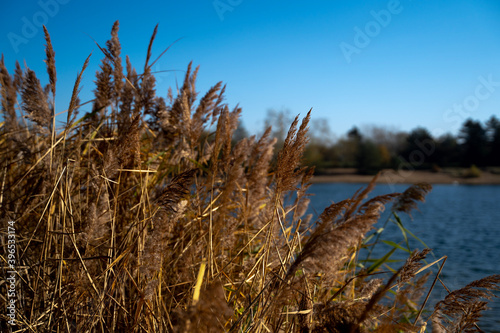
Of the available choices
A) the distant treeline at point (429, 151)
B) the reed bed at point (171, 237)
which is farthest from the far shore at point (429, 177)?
the reed bed at point (171, 237)

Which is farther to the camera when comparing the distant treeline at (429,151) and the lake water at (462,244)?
the distant treeline at (429,151)

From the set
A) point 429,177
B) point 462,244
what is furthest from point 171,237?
point 429,177

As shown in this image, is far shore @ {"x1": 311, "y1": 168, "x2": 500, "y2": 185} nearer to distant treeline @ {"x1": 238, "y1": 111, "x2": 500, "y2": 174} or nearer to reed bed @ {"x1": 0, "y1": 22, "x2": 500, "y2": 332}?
distant treeline @ {"x1": 238, "y1": 111, "x2": 500, "y2": 174}

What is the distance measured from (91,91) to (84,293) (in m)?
1.11

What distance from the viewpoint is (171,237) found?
1.67 meters

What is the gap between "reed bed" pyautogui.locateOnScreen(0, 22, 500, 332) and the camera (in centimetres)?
103

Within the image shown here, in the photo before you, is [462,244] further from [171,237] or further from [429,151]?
[429,151]

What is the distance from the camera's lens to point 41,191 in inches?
72.0

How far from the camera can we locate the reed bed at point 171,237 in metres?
1.03

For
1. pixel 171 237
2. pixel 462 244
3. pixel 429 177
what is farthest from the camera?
pixel 429 177

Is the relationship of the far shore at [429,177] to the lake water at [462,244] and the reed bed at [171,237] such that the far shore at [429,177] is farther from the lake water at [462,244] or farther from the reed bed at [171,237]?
the reed bed at [171,237]

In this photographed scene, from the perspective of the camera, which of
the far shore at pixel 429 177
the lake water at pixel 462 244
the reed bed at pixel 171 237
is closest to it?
the reed bed at pixel 171 237

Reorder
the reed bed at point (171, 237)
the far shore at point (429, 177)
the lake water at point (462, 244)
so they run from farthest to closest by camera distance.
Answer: the far shore at point (429, 177) < the lake water at point (462, 244) < the reed bed at point (171, 237)

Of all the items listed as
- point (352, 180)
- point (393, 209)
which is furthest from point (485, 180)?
point (393, 209)
